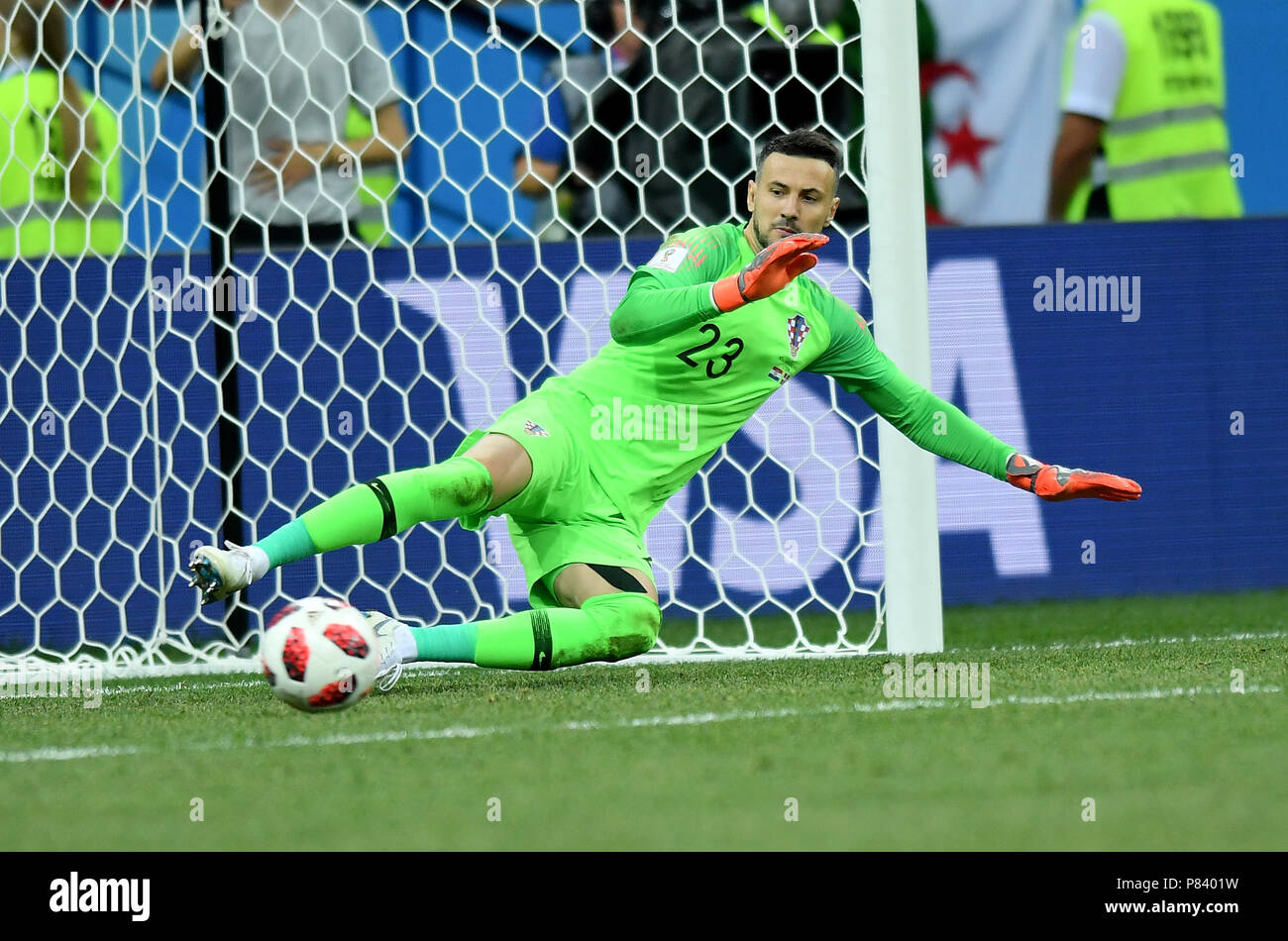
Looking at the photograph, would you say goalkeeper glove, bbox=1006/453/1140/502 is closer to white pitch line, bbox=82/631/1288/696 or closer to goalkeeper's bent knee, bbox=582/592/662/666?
white pitch line, bbox=82/631/1288/696

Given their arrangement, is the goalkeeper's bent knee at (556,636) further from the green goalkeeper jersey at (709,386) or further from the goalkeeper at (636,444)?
the green goalkeeper jersey at (709,386)

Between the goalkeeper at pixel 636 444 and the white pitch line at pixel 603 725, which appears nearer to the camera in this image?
the white pitch line at pixel 603 725

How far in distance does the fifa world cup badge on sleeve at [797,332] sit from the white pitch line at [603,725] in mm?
1029

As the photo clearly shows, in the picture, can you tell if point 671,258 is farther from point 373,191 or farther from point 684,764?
point 373,191

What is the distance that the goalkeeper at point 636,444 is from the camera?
371cm

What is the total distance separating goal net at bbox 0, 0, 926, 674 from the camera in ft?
17.6

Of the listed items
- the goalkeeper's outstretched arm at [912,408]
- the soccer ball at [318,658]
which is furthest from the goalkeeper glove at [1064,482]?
the soccer ball at [318,658]

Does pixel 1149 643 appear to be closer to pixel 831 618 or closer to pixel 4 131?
pixel 831 618

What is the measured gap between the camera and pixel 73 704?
3.97 meters

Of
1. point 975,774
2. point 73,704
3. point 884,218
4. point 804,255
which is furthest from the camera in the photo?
point 884,218

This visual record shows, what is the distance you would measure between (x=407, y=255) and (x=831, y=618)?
1757 mm

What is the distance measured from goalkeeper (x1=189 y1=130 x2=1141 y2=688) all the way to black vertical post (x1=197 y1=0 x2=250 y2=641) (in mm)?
1449

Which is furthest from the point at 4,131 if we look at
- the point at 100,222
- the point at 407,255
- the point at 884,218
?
the point at 884,218

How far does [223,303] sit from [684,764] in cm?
296
